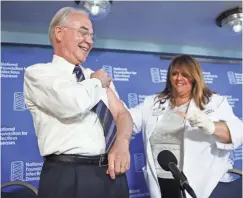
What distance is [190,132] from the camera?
4.83 ft

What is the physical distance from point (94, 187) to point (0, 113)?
4.18 ft

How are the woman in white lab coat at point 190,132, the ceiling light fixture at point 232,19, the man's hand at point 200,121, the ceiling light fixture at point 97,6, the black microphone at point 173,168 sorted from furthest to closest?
the ceiling light fixture at point 232,19 → the ceiling light fixture at point 97,6 → the woman in white lab coat at point 190,132 → the man's hand at point 200,121 → the black microphone at point 173,168

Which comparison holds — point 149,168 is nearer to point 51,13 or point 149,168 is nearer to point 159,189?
point 159,189

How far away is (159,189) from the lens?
1.46m

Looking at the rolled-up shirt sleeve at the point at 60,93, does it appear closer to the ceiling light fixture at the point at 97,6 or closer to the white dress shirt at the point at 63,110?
the white dress shirt at the point at 63,110

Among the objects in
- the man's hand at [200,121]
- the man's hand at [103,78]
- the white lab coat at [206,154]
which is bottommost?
the white lab coat at [206,154]

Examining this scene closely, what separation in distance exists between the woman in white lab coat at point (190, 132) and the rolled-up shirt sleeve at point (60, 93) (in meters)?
0.60

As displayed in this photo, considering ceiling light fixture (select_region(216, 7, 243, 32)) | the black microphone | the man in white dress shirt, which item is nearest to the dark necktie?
the man in white dress shirt

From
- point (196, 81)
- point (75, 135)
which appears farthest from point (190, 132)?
point (75, 135)

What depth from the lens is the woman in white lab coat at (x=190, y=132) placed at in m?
1.40

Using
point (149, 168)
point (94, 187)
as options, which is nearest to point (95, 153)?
point (94, 187)

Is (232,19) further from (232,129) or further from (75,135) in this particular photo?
(75,135)

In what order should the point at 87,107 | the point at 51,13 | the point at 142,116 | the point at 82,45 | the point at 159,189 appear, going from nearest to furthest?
the point at 87,107, the point at 82,45, the point at 159,189, the point at 142,116, the point at 51,13

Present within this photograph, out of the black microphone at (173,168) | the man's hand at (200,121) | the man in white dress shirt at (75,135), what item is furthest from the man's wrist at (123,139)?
the man's hand at (200,121)
